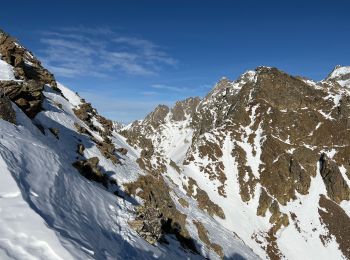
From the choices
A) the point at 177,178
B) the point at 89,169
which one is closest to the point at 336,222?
the point at 177,178

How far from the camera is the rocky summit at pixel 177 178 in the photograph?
611 inches

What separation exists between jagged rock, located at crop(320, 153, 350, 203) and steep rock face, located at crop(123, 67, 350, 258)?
238 mm

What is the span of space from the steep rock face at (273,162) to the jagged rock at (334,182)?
0.78 feet

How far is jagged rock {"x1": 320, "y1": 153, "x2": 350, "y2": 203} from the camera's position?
9100cm

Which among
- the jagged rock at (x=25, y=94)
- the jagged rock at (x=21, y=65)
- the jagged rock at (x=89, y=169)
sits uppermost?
the jagged rock at (x=21, y=65)

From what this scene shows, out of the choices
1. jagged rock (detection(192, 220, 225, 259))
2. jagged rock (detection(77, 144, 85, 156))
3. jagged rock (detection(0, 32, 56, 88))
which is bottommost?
jagged rock (detection(192, 220, 225, 259))

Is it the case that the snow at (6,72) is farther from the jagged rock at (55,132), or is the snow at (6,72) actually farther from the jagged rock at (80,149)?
the jagged rock at (80,149)

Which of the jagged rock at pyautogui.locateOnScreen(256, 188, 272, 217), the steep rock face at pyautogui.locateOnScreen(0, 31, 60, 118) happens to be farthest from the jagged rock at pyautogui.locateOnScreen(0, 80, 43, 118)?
the jagged rock at pyautogui.locateOnScreen(256, 188, 272, 217)

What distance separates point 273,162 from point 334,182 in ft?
51.9

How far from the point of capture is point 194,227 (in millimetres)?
46938

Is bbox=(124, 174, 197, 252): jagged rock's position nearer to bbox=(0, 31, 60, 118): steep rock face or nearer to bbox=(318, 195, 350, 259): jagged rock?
bbox=(0, 31, 60, 118): steep rock face

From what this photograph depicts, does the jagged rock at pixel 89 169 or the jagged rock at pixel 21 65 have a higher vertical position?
the jagged rock at pixel 21 65

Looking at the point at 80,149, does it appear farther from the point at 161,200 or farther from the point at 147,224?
the point at 147,224

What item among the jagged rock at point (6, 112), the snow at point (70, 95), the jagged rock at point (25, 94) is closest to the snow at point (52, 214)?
the jagged rock at point (6, 112)
